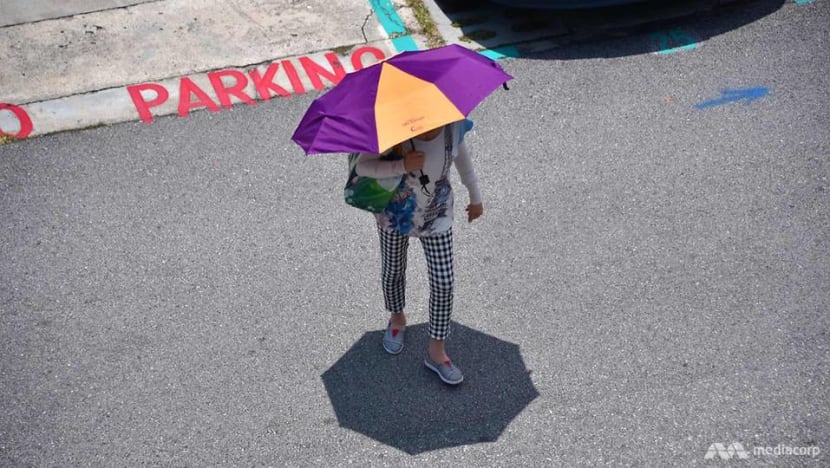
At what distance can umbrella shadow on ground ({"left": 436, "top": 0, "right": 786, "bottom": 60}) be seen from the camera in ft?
22.1

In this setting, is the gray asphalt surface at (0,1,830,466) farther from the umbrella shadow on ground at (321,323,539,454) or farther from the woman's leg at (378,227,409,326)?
the woman's leg at (378,227,409,326)

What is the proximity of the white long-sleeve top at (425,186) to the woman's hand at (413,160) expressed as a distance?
0.07 ft

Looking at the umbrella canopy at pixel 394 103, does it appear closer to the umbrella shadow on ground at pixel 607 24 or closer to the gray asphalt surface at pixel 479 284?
the gray asphalt surface at pixel 479 284

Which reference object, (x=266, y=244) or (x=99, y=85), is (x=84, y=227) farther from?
(x=99, y=85)

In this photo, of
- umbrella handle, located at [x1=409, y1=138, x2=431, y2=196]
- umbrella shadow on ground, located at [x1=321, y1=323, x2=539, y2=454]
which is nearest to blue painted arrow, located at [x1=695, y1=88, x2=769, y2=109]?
umbrella shadow on ground, located at [x1=321, y1=323, x2=539, y2=454]

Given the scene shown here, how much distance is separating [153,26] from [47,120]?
138cm

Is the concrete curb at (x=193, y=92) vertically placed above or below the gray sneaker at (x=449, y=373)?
above

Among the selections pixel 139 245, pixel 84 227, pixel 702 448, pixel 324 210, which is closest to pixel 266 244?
pixel 324 210

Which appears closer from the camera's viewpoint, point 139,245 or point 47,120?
point 139,245

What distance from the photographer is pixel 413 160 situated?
367cm

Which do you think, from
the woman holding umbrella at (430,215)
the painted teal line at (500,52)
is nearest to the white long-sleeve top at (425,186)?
the woman holding umbrella at (430,215)

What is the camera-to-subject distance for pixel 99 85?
21.2ft

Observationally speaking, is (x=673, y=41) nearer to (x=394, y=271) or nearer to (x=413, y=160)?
(x=394, y=271)

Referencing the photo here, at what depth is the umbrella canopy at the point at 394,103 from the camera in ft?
11.2
